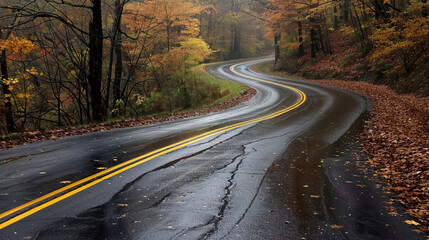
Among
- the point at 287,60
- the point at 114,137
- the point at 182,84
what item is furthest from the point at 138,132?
the point at 287,60

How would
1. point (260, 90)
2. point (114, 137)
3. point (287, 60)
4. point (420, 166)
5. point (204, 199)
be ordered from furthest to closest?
1. point (287, 60)
2. point (260, 90)
3. point (114, 137)
4. point (420, 166)
5. point (204, 199)

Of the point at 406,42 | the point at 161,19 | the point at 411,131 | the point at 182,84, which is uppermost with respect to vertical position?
the point at 161,19

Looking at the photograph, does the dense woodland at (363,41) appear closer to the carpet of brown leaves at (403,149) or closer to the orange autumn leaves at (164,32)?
the carpet of brown leaves at (403,149)

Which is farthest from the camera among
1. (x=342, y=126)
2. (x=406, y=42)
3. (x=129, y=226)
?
(x=406, y=42)

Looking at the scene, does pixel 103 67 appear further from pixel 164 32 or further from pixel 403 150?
pixel 403 150

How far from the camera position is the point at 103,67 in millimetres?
19922

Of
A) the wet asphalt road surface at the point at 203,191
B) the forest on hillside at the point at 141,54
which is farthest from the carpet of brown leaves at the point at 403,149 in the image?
the forest on hillside at the point at 141,54

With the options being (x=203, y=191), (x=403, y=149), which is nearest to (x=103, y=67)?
(x=203, y=191)

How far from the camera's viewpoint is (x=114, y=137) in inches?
325

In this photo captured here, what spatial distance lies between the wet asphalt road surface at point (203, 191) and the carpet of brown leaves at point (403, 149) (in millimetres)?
317

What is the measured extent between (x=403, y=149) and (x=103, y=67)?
59.3 ft

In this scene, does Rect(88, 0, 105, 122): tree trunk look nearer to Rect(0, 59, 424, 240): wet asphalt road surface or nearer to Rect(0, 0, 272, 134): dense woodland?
Rect(0, 0, 272, 134): dense woodland

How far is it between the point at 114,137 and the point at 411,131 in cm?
905

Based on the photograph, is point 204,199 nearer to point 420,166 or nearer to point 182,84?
point 420,166
